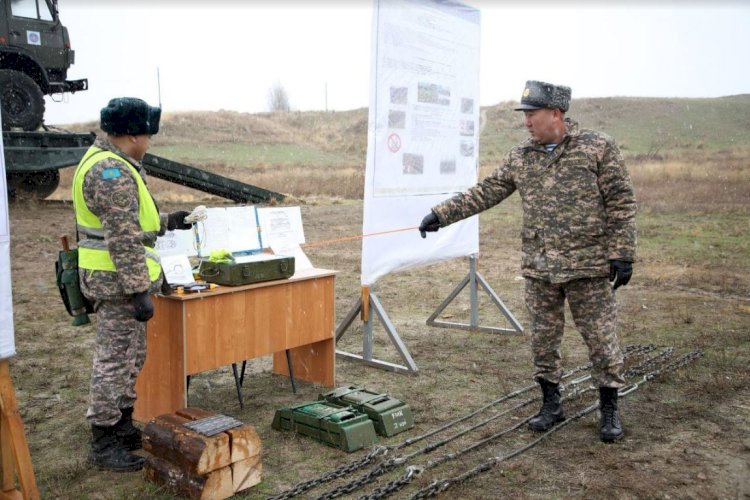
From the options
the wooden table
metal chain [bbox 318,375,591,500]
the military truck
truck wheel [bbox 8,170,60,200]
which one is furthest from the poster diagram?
truck wheel [bbox 8,170,60,200]

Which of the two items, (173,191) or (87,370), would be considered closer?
(87,370)

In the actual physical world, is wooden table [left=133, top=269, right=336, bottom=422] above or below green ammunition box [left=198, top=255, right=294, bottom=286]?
below

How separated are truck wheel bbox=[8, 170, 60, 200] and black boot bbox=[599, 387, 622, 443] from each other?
13307 millimetres

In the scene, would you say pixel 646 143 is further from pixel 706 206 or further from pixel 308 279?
pixel 308 279

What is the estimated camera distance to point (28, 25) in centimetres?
1291

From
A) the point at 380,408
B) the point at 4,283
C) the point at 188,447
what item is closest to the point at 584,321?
the point at 380,408

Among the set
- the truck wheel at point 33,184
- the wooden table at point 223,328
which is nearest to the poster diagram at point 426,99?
the wooden table at point 223,328

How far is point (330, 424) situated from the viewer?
4016 millimetres

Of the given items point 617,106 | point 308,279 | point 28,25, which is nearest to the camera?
point 308,279

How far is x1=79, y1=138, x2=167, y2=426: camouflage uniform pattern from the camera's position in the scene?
135 inches

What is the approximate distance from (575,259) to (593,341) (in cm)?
53

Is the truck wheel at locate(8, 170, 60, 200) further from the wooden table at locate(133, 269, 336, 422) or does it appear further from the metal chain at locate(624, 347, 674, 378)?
the metal chain at locate(624, 347, 674, 378)

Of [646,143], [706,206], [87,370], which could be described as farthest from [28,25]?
[646,143]

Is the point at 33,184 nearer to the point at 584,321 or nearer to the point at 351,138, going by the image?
the point at 584,321
